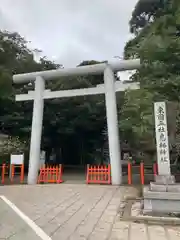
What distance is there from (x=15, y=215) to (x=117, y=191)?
15.8ft

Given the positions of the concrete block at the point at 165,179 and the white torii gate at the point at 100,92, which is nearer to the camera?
the concrete block at the point at 165,179

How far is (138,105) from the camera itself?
390 inches

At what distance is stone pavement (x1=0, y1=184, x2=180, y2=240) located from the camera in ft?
15.5

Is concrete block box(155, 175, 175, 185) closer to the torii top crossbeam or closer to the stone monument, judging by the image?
the stone monument

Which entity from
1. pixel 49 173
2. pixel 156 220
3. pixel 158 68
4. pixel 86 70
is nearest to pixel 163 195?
pixel 156 220

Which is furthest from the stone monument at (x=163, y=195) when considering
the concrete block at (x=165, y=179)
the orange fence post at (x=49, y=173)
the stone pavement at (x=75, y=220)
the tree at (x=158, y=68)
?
the orange fence post at (x=49, y=173)

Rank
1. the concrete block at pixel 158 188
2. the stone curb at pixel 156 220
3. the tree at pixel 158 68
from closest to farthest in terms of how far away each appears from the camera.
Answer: the stone curb at pixel 156 220 < the concrete block at pixel 158 188 < the tree at pixel 158 68

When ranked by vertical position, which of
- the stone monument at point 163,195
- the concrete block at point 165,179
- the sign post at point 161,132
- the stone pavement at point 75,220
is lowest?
the stone pavement at point 75,220

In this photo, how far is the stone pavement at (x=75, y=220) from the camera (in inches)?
186

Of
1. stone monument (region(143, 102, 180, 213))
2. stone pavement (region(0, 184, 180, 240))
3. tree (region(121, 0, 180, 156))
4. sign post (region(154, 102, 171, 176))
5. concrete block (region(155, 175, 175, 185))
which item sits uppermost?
tree (region(121, 0, 180, 156))

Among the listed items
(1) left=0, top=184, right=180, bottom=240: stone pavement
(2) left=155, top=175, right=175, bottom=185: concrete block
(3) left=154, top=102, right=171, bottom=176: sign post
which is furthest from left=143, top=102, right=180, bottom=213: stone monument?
(1) left=0, top=184, right=180, bottom=240: stone pavement

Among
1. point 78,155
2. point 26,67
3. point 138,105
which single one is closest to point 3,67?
point 26,67

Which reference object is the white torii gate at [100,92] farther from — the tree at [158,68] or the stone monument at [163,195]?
the stone monument at [163,195]

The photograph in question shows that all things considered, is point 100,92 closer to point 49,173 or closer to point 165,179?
point 49,173
